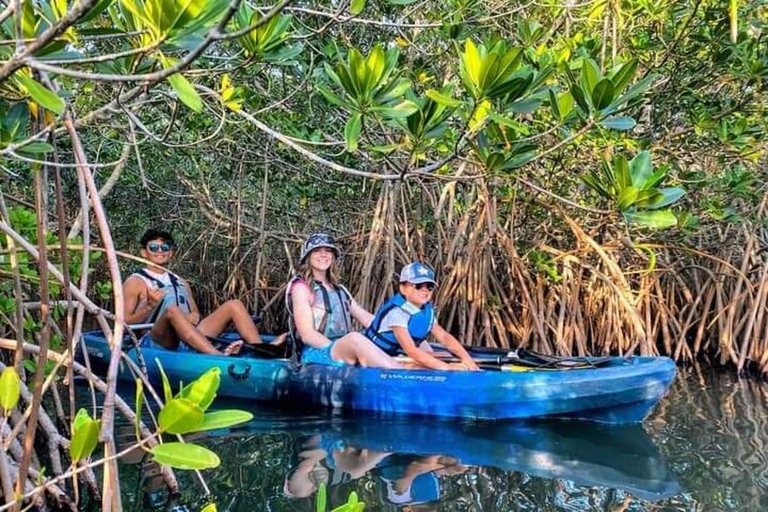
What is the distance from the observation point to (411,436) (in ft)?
11.7

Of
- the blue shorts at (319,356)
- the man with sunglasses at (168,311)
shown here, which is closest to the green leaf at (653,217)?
the blue shorts at (319,356)

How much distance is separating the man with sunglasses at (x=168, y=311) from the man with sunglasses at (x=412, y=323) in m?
1.09

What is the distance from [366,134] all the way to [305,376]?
137 centimetres

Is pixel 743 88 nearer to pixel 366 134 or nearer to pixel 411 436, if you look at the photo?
pixel 366 134

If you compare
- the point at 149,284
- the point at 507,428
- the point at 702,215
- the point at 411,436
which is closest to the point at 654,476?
the point at 507,428

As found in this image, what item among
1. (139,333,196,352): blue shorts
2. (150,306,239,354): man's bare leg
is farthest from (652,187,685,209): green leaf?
(139,333,196,352): blue shorts

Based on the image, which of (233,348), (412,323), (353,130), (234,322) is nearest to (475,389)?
(412,323)

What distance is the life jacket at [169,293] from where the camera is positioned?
4707 millimetres

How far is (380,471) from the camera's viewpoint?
297cm

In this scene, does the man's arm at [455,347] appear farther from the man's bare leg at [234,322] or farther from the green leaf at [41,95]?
the green leaf at [41,95]

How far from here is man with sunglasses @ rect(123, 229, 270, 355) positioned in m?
4.57

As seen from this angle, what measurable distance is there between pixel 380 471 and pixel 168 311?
2168 mm

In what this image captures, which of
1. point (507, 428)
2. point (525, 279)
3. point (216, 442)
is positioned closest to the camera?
point (216, 442)

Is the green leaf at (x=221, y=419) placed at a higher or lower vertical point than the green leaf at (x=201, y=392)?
lower
